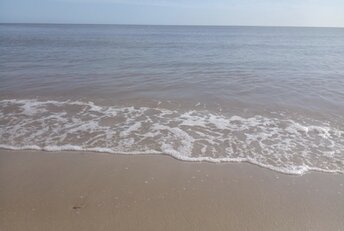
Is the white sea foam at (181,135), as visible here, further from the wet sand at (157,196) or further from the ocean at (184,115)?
the wet sand at (157,196)

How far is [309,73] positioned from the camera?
14945 mm

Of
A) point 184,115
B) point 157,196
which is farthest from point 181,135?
point 157,196

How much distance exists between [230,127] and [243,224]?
3.63m

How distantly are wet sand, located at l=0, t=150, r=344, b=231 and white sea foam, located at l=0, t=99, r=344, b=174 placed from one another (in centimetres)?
44

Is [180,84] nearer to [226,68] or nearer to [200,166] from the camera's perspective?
[226,68]

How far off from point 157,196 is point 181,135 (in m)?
2.49

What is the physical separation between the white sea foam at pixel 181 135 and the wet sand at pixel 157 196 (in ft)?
1.45

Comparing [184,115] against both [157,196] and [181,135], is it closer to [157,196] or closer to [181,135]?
[181,135]

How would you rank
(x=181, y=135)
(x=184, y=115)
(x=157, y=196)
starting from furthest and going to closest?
(x=184, y=115) < (x=181, y=135) < (x=157, y=196)

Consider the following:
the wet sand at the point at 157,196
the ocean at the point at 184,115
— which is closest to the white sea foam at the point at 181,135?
the ocean at the point at 184,115

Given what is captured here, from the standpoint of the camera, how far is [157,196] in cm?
420

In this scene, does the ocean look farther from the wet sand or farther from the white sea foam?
the wet sand

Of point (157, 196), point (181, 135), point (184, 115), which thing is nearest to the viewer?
point (157, 196)

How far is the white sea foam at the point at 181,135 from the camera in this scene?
18.1 feet
